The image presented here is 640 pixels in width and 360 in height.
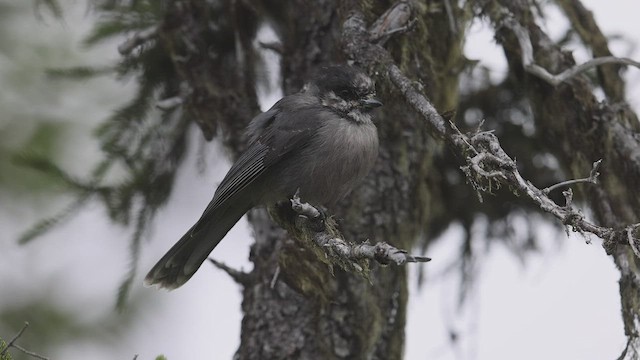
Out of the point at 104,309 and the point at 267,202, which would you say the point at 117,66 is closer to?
the point at 267,202

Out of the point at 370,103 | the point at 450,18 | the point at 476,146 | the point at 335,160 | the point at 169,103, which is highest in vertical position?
the point at 450,18

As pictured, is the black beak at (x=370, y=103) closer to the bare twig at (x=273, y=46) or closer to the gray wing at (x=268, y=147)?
the gray wing at (x=268, y=147)

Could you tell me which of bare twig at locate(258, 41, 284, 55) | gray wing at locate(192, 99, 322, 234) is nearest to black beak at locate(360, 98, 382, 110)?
gray wing at locate(192, 99, 322, 234)

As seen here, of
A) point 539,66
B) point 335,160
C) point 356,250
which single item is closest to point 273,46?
point 335,160

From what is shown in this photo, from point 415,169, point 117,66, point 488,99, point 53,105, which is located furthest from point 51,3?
point 488,99

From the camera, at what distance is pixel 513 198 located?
557 centimetres

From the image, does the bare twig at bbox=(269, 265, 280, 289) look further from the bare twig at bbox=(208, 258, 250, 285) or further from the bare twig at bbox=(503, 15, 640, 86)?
the bare twig at bbox=(503, 15, 640, 86)

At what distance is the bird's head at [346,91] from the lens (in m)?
4.34

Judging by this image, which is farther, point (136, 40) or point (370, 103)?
point (136, 40)

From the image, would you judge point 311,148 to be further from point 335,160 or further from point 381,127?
point 381,127

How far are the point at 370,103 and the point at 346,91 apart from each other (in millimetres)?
147

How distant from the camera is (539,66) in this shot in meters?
4.33

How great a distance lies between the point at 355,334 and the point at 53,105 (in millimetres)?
2894

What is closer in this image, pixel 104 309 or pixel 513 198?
pixel 513 198
